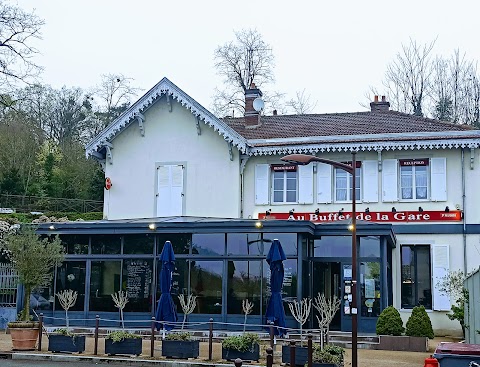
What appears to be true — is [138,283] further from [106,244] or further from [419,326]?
[419,326]

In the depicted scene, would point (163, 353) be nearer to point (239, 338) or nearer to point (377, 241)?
point (239, 338)

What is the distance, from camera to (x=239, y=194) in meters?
27.5

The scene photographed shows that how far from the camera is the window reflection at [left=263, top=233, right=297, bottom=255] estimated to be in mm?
23516

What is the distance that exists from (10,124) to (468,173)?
105 ft

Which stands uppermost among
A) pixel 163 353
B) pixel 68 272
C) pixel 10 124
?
pixel 10 124

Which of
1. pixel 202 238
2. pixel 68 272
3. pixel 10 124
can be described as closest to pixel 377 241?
pixel 202 238

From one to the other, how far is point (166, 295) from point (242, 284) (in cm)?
309

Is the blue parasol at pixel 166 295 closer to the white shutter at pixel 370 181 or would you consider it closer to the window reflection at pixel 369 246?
the window reflection at pixel 369 246

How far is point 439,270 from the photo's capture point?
25594 millimetres

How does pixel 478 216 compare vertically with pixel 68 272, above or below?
above

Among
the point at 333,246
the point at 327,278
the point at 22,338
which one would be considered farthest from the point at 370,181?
the point at 22,338

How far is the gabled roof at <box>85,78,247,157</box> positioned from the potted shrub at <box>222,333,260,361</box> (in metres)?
10.7

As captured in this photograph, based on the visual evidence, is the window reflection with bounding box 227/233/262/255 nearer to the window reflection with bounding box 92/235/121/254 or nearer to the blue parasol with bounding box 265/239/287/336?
the blue parasol with bounding box 265/239/287/336

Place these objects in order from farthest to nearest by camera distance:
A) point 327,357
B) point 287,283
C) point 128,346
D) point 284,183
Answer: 1. point 284,183
2. point 287,283
3. point 128,346
4. point 327,357
